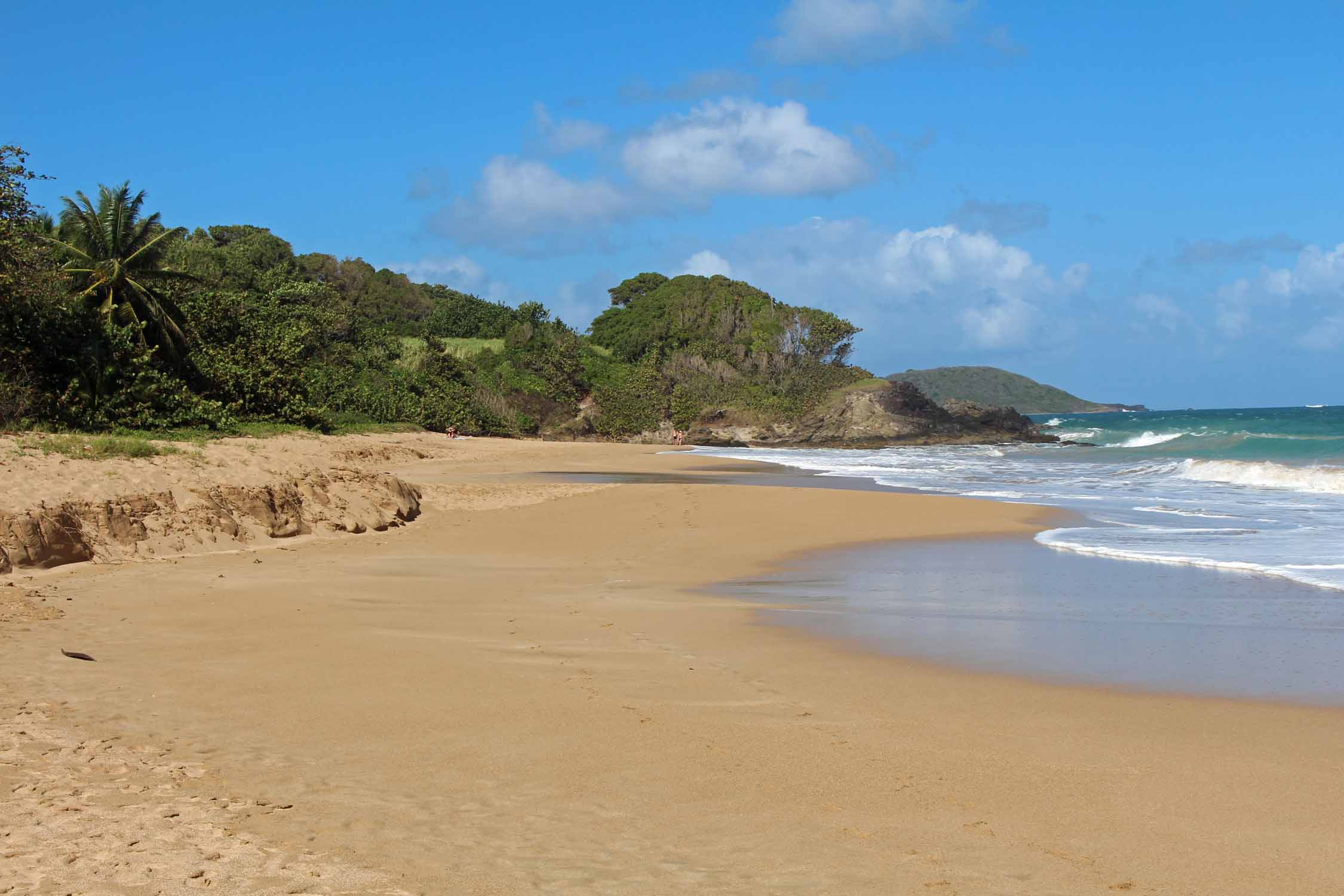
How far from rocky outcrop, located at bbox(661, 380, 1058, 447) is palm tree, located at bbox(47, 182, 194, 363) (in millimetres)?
37620

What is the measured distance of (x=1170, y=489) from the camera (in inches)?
945

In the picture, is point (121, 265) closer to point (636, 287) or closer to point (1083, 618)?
point (1083, 618)

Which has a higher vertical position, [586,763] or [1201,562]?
[1201,562]

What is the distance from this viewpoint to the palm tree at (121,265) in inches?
904

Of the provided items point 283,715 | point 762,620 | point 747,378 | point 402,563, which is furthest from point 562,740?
point 747,378

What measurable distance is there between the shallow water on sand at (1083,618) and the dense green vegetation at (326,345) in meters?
10.4

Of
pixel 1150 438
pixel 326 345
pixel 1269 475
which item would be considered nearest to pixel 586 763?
pixel 1269 475

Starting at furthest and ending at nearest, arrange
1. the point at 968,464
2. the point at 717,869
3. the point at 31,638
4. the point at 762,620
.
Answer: the point at 968,464, the point at 762,620, the point at 31,638, the point at 717,869

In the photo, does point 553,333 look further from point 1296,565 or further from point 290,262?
point 1296,565

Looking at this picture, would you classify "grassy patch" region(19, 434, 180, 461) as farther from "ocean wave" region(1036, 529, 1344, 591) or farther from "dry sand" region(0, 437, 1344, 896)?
"ocean wave" region(1036, 529, 1344, 591)

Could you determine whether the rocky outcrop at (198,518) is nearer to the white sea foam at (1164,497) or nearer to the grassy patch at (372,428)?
the white sea foam at (1164,497)

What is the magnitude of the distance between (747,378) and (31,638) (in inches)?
2440

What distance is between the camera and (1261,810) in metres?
4.41

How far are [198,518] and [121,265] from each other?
14.1 metres
